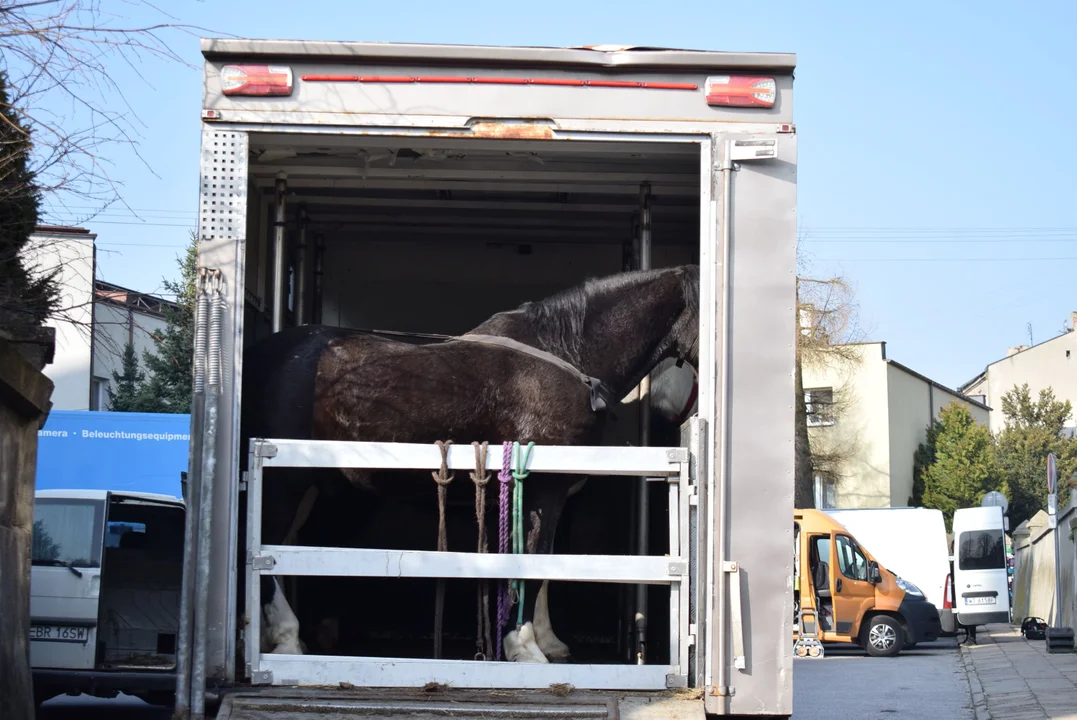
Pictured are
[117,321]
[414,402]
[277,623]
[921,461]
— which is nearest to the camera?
[277,623]

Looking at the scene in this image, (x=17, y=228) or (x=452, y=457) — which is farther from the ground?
(x=17, y=228)

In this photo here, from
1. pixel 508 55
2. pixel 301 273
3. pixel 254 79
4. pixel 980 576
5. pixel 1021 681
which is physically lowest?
pixel 1021 681

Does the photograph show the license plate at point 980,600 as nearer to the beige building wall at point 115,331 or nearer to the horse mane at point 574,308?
the beige building wall at point 115,331

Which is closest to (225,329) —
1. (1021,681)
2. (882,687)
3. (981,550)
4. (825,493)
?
(882,687)

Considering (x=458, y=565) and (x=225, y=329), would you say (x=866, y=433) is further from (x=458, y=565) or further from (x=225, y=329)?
(x=225, y=329)

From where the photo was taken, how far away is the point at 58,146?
618 centimetres

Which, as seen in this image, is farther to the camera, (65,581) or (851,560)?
(851,560)

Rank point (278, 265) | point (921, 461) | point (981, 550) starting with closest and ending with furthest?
point (278, 265) → point (981, 550) → point (921, 461)

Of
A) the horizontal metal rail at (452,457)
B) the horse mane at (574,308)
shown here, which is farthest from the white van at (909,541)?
the horizontal metal rail at (452,457)

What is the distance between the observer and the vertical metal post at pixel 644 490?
6.05m

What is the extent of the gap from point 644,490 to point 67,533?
539 centimetres

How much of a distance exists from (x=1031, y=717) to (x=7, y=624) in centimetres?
826

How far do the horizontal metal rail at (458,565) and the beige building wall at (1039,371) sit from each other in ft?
181

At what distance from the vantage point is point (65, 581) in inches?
375
